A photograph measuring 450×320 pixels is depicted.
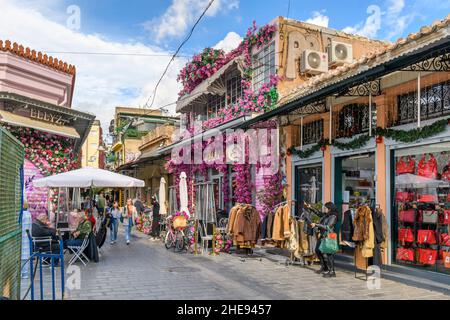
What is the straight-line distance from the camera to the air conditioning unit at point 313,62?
14430 mm

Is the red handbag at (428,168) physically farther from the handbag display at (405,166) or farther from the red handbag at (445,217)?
the red handbag at (445,217)

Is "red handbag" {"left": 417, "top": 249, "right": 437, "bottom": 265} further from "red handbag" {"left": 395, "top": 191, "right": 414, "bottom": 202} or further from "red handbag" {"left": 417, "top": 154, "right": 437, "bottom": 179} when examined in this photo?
"red handbag" {"left": 417, "top": 154, "right": 437, "bottom": 179}

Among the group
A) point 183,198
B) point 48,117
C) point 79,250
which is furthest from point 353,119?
point 48,117

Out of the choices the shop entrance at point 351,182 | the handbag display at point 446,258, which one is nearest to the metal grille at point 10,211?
the handbag display at point 446,258

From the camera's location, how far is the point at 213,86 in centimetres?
1789

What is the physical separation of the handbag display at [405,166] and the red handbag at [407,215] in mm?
834

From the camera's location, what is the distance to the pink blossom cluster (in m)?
12.6

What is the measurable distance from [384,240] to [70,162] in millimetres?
10023

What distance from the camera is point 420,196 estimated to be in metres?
8.90

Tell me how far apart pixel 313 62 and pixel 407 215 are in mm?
7177

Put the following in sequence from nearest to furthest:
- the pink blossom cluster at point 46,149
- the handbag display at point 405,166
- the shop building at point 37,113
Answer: the handbag display at point 405,166 → the shop building at point 37,113 → the pink blossom cluster at point 46,149

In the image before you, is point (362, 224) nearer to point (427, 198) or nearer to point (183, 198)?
point (427, 198)

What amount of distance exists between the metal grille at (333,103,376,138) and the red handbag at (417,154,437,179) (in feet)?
4.99
